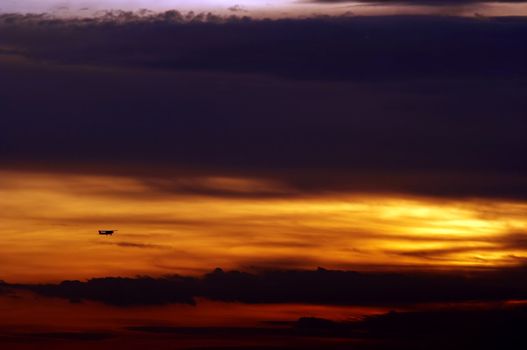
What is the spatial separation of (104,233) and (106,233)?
3.55 ft

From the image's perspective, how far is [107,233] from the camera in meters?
88.9

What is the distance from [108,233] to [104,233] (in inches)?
48.7

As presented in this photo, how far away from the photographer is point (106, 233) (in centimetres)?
8869

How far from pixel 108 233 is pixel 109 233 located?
0.88ft

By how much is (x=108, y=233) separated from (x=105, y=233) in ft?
2.52

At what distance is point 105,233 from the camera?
88688 millimetres

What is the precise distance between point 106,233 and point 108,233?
1.85ft

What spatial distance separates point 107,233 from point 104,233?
1.10 meters

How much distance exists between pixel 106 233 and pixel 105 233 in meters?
0.28

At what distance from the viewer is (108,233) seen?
89.1 meters

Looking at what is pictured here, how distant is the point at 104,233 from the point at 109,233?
1.41 metres

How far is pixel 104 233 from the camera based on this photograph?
89.3 metres

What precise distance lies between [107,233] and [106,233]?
0.30 metres
